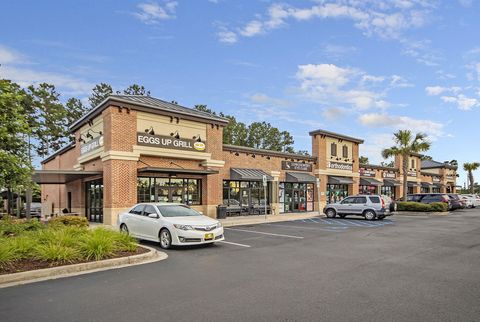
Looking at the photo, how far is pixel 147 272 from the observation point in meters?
8.24

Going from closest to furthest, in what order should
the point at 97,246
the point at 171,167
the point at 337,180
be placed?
the point at 97,246 → the point at 171,167 → the point at 337,180

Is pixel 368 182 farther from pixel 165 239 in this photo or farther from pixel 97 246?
pixel 97 246

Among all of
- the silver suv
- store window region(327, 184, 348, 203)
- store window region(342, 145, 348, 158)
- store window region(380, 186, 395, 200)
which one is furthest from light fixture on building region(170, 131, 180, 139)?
store window region(380, 186, 395, 200)

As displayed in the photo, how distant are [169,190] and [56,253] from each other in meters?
13.7

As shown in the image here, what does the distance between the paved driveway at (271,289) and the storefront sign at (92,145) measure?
11889 millimetres

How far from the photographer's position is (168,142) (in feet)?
70.4

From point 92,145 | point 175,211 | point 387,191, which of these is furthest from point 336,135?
point 175,211

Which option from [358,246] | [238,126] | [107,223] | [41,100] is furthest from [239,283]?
[238,126]

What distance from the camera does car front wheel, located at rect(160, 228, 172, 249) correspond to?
37.8 ft

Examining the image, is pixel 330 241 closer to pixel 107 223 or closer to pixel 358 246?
pixel 358 246

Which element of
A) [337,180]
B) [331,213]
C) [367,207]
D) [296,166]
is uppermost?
[296,166]

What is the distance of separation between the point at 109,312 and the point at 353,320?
3573 mm

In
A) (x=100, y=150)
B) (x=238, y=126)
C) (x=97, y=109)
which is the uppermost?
(x=238, y=126)

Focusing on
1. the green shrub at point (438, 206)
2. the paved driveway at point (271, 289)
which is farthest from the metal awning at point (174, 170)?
the green shrub at point (438, 206)
